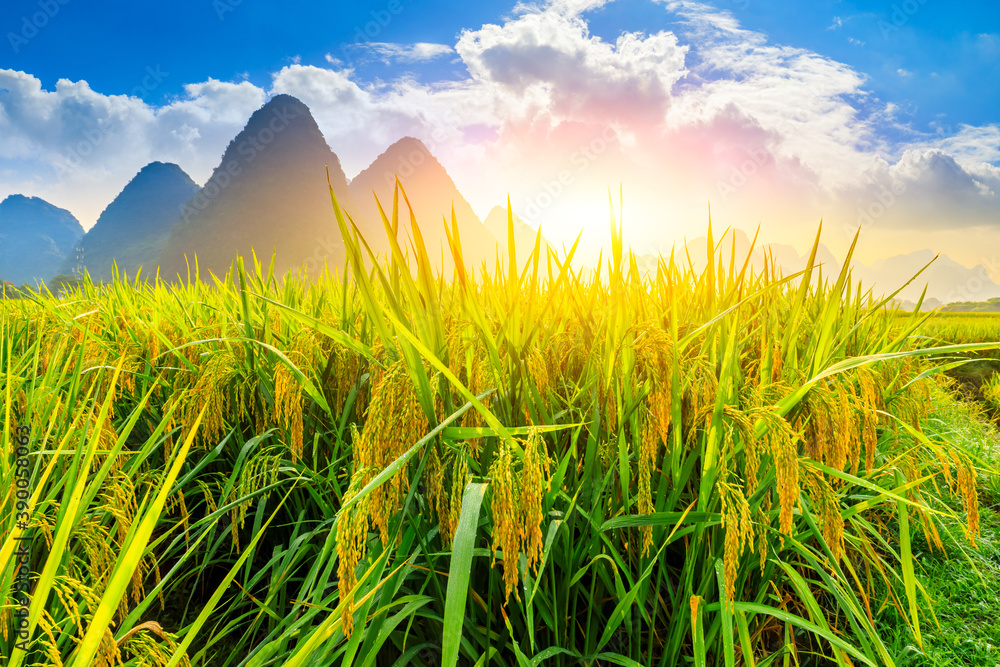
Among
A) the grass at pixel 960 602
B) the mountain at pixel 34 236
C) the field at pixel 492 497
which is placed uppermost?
the mountain at pixel 34 236

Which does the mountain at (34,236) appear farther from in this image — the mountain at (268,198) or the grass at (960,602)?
the grass at (960,602)

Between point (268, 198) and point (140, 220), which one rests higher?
point (268, 198)

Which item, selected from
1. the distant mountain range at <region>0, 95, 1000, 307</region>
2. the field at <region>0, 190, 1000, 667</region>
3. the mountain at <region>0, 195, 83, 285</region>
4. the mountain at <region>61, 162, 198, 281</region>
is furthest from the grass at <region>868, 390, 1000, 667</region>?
the mountain at <region>0, 195, 83, 285</region>

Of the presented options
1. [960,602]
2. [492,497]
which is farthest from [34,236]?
[960,602]

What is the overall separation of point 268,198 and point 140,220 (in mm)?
Answer: 38341

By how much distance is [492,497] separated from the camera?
41.2 inches

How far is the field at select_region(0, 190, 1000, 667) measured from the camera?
3.33 ft

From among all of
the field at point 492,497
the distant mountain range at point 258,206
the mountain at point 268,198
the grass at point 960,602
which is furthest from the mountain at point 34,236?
the grass at point 960,602

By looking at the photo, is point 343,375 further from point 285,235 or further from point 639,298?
point 285,235

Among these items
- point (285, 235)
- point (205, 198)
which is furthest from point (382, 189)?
point (205, 198)

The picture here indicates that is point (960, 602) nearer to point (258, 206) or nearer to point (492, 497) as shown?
point (492, 497)

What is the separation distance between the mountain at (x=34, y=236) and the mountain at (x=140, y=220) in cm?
800

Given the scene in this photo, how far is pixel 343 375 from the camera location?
1884 mm

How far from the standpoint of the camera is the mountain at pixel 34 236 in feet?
353
